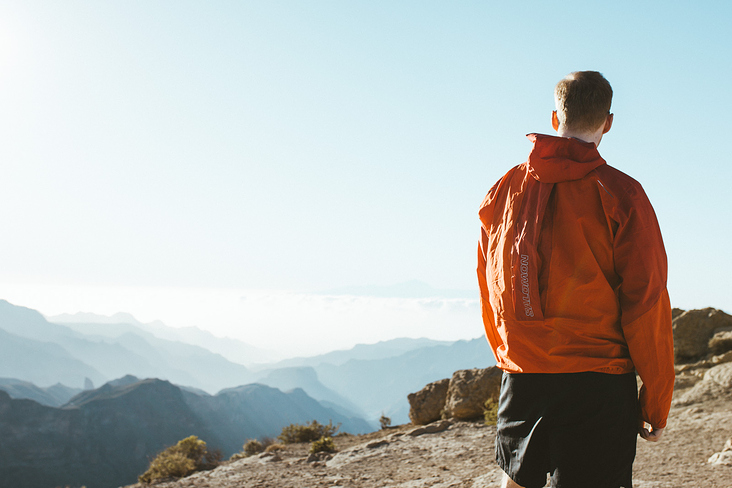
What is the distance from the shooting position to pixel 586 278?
1.83 meters

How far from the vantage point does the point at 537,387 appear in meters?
1.95

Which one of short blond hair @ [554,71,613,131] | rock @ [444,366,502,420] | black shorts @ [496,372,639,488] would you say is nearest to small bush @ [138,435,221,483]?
rock @ [444,366,502,420]

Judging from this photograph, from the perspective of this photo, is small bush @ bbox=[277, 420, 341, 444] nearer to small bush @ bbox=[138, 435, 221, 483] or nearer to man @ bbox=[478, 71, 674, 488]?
small bush @ bbox=[138, 435, 221, 483]

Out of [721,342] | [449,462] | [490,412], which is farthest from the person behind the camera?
[721,342]

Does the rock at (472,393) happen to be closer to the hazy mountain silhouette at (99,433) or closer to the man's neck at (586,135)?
the man's neck at (586,135)

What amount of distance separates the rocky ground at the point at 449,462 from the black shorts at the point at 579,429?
3585mm

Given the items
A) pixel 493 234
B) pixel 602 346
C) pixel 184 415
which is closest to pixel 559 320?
pixel 602 346

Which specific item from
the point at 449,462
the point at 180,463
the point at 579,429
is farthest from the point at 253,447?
the point at 579,429

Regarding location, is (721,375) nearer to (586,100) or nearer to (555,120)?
(555,120)

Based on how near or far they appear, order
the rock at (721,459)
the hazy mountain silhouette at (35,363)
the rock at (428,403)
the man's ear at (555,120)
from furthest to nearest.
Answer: the hazy mountain silhouette at (35,363), the rock at (428,403), the rock at (721,459), the man's ear at (555,120)

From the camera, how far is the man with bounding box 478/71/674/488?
1.81m

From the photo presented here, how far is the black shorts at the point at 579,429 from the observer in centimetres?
184

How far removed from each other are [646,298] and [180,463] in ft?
38.5

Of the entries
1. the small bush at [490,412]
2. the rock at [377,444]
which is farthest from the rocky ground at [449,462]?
the small bush at [490,412]
